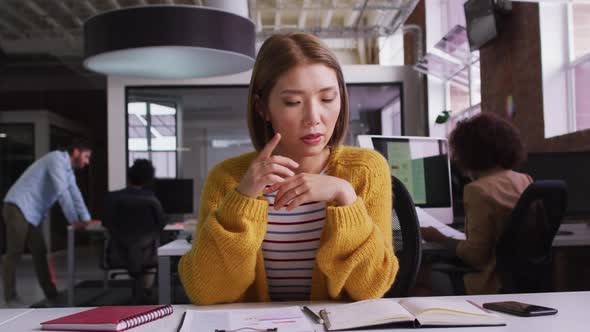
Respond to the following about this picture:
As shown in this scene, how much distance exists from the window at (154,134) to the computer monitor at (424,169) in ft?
14.5

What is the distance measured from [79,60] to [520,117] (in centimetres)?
629

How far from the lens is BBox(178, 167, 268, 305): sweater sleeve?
1.19 m

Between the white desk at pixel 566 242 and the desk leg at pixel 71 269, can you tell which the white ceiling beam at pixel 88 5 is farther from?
the white desk at pixel 566 242

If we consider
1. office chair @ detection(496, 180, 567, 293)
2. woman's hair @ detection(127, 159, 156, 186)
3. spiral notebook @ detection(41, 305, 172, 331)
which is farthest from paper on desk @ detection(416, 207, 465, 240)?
woman's hair @ detection(127, 159, 156, 186)

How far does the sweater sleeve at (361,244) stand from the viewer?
1.19 meters

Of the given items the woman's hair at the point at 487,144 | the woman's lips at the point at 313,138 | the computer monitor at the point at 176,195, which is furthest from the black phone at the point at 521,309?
the computer monitor at the point at 176,195

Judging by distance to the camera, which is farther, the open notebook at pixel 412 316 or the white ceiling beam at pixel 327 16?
the white ceiling beam at pixel 327 16

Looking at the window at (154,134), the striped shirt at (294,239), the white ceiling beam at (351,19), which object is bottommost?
the striped shirt at (294,239)

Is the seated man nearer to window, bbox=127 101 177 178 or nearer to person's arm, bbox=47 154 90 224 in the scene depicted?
person's arm, bbox=47 154 90 224

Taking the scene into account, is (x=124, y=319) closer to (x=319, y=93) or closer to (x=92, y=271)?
(x=319, y=93)

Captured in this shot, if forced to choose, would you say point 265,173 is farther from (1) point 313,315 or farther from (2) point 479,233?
(2) point 479,233

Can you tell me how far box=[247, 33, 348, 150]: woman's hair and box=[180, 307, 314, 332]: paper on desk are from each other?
434 mm

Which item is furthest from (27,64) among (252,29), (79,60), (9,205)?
(252,29)

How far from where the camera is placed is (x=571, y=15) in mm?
4078
